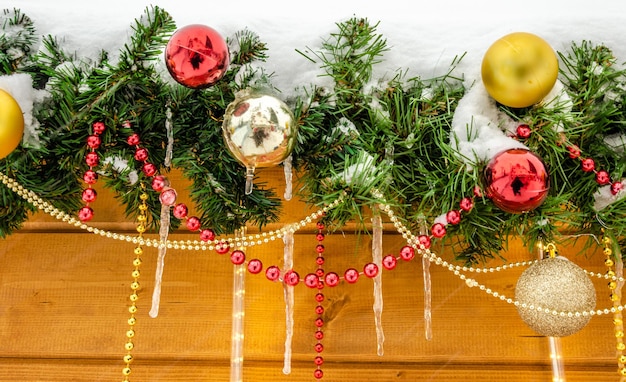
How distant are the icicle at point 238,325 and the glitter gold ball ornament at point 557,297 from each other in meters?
0.39

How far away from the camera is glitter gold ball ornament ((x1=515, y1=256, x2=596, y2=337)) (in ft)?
2.05

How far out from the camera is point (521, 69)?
1.91 ft

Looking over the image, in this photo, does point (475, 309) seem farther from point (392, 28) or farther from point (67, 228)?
point (67, 228)

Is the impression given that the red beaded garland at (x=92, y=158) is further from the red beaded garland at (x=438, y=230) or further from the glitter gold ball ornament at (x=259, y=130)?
the red beaded garland at (x=438, y=230)

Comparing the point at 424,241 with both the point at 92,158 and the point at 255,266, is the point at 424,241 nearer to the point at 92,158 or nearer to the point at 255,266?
the point at 255,266

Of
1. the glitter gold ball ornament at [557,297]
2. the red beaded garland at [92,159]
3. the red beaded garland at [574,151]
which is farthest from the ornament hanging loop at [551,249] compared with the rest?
the red beaded garland at [92,159]

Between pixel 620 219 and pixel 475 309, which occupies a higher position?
pixel 620 219

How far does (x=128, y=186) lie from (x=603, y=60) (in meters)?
0.60

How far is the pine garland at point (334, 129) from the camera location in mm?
612

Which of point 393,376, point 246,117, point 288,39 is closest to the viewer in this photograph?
point 246,117

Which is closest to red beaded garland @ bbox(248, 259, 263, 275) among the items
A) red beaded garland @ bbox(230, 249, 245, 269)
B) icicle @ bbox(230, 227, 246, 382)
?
red beaded garland @ bbox(230, 249, 245, 269)

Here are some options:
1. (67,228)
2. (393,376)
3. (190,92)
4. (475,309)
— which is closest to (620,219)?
(475,309)

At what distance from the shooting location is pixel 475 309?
2.72ft

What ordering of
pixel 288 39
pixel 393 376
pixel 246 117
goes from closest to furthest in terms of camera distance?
pixel 246 117 → pixel 288 39 → pixel 393 376
